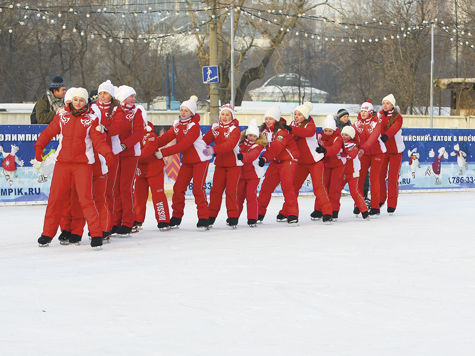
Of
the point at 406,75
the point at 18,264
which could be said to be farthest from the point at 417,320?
the point at 406,75

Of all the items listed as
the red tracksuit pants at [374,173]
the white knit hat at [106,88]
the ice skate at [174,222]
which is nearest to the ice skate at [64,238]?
A: the white knit hat at [106,88]

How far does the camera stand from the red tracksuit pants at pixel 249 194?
10422 mm

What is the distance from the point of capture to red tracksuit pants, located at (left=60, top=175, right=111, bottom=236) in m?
8.51

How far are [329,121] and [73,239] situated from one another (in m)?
4.28

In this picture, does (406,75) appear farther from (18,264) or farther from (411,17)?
(18,264)

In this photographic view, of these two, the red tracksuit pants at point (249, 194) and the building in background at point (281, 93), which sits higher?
the building in background at point (281, 93)

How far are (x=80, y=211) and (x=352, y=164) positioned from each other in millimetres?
4532

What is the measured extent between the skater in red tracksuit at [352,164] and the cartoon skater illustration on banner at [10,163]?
17.9 feet

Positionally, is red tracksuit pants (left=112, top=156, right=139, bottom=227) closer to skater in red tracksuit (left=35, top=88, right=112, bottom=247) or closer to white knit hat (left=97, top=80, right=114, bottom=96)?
white knit hat (left=97, top=80, right=114, bottom=96)

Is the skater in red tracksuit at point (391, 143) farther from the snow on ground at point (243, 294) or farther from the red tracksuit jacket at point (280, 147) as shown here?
the snow on ground at point (243, 294)

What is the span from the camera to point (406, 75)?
42031mm

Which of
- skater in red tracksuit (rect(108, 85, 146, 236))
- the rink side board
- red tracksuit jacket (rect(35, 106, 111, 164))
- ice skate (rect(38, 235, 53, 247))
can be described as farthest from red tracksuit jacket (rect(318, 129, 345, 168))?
the rink side board

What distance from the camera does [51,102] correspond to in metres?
11.3

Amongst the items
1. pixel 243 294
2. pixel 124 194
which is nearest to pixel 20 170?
pixel 124 194
